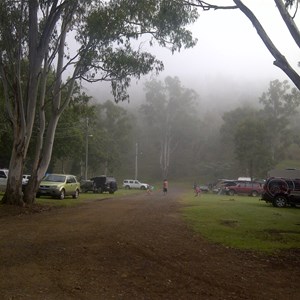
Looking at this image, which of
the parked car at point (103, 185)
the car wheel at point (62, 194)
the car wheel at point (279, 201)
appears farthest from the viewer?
the parked car at point (103, 185)

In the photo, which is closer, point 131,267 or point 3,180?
point 131,267

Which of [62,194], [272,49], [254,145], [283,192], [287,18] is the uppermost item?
[254,145]

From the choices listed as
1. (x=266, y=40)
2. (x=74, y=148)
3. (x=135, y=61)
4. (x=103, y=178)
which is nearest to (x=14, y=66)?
(x=135, y=61)

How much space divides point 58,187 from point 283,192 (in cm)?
1339

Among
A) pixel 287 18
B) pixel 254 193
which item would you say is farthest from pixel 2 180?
pixel 254 193

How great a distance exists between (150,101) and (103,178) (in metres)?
35.3

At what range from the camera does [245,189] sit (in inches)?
1973

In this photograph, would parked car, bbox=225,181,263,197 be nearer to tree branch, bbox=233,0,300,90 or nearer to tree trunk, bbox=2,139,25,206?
tree trunk, bbox=2,139,25,206

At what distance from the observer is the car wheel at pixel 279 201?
27.0 meters

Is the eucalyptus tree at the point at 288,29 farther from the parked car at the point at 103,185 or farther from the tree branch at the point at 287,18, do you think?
the parked car at the point at 103,185

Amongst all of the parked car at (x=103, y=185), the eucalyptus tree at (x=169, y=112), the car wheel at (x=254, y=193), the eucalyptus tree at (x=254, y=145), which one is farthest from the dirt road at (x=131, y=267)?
the eucalyptus tree at (x=169, y=112)

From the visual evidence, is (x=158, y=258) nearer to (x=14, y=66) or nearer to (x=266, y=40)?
(x=266, y=40)

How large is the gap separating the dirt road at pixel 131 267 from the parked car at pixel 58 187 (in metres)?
15.4

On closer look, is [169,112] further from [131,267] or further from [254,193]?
[131,267]
